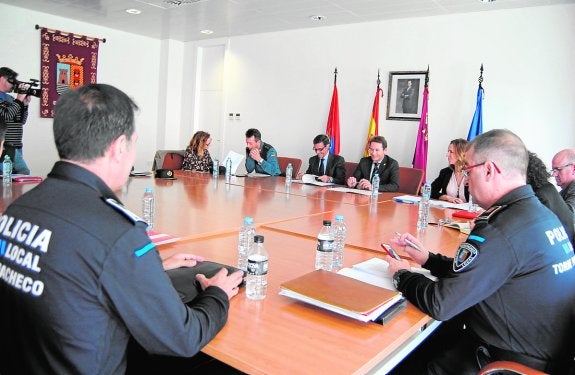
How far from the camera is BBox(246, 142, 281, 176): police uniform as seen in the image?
551 cm

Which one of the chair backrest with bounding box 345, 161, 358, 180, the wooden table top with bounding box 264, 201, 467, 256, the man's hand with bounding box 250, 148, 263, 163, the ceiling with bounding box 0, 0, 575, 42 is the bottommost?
the wooden table top with bounding box 264, 201, 467, 256

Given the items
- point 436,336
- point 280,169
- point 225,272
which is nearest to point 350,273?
point 225,272

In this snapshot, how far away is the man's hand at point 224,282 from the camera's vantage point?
1367 millimetres

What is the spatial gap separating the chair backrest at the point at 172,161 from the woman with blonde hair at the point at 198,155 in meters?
0.19

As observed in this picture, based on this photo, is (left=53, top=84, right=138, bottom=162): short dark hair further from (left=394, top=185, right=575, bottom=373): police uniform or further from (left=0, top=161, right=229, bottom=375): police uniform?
(left=394, top=185, right=575, bottom=373): police uniform

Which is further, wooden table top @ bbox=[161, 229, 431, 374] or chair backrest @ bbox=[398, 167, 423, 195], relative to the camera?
chair backrest @ bbox=[398, 167, 423, 195]

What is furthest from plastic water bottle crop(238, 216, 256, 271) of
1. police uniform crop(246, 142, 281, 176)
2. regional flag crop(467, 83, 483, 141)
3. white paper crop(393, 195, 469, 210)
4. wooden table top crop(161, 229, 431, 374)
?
regional flag crop(467, 83, 483, 141)

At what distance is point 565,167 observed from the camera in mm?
2977

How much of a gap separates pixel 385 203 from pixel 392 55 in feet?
10.3

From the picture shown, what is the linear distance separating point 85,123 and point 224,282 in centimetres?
62

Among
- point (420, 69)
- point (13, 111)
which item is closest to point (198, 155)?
point (13, 111)

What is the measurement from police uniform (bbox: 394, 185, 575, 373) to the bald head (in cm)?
171

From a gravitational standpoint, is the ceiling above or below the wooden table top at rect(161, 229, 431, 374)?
above

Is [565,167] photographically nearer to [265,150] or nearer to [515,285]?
[515,285]
